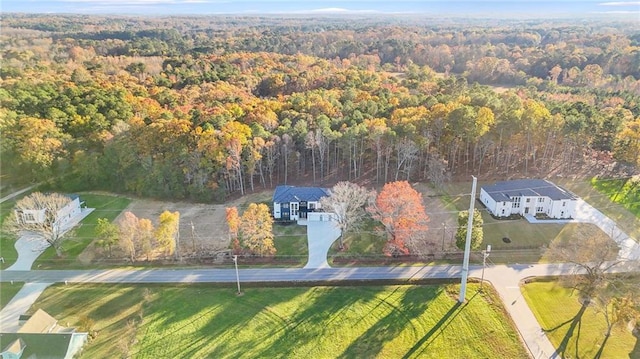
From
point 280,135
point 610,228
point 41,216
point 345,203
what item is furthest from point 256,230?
point 610,228

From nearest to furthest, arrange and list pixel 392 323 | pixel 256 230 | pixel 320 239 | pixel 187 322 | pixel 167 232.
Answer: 1. pixel 392 323
2. pixel 187 322
3. pixel 167 232
4. pixel 256 230
5. pixel 320 239

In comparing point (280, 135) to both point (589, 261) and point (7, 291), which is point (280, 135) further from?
point (589, 261)

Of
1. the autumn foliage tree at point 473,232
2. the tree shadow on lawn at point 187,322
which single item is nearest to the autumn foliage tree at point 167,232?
the tree shadow on lawn at point 187,322

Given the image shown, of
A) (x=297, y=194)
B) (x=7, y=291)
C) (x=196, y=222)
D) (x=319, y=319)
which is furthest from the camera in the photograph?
(x=196, y=222)

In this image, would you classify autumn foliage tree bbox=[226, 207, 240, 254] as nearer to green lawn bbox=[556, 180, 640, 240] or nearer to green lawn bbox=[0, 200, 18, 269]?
green lawn bbox=[0, 200, 18, 269]

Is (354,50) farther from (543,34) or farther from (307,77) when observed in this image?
(543,34)

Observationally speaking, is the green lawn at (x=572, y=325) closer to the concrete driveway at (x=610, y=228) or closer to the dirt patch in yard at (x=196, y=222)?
the concrete driveway at (x=610, y=228)
